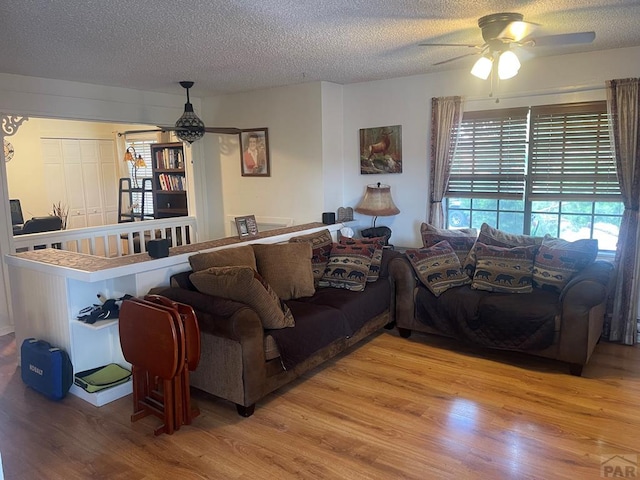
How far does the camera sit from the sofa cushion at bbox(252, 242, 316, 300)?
365 centimetres

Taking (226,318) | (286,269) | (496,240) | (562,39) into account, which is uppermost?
(562,39)

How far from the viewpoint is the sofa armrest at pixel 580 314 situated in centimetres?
329

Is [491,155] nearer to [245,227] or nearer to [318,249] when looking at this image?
[318,249]

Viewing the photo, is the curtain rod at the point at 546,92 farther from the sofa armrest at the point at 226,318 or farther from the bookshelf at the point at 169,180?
the bookshelf at the point at 169,180

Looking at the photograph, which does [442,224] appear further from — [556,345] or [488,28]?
[488,28]

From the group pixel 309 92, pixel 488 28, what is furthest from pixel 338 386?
pixel 309 92

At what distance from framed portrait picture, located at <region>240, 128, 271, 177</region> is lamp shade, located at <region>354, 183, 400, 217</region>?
127cm

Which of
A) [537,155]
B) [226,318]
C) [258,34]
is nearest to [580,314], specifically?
[537,155]

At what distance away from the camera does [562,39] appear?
2859 mm

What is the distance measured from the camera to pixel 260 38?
10.8ft

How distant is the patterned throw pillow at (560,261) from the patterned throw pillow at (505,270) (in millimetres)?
77

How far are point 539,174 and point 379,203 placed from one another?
153 centimetres

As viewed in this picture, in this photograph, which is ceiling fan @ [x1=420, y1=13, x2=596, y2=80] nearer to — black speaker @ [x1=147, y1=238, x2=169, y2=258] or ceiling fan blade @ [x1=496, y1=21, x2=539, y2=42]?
ceiling fan blade @ [x1=496, y1=21, x2=539, y2=42]

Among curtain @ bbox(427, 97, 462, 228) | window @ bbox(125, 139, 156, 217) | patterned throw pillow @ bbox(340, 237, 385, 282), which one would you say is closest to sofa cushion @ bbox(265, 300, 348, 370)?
patterned throw pillow @ bbox(340, 237, 385, 282)
